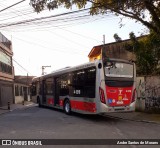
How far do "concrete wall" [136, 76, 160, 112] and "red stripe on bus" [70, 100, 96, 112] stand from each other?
14.9 ft

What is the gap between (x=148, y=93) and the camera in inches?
754

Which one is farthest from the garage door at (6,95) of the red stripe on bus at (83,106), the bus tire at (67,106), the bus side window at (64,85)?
the red stripe on bus at (83,106)

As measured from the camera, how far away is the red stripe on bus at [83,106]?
1567 centimetres

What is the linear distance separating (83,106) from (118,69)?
299 centimetres

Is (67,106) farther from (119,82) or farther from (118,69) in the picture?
(118,69)

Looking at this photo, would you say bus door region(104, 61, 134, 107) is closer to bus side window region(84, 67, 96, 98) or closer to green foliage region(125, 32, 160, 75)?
bus side window region(84, 67, 96, 98)

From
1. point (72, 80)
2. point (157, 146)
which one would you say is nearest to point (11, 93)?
point (72, 80)

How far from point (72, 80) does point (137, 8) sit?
584 cm

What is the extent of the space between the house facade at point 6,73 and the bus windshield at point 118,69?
75.4 ft

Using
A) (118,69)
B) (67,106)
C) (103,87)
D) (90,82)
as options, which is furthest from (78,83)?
(118,69)

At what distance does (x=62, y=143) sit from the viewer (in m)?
9.79

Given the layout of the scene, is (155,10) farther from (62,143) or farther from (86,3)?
(62,143)

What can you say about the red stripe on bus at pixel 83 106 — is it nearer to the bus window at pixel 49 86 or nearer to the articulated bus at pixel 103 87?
the articulated bus at pixel 103 87

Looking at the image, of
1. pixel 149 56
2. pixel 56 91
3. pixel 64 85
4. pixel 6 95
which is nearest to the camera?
pixel 64 85
